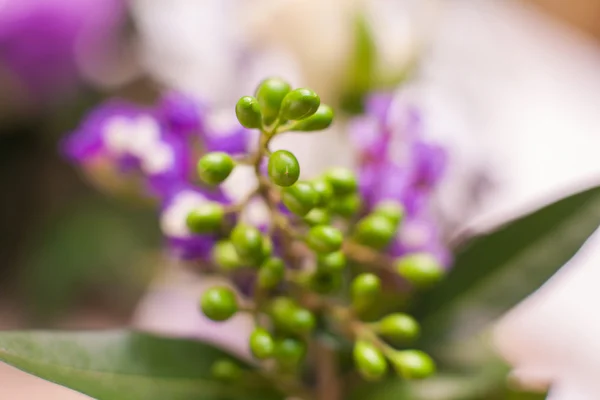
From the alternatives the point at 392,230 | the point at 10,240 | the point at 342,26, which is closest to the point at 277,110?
the point at 392,230

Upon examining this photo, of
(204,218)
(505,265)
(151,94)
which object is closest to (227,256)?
(204,218)

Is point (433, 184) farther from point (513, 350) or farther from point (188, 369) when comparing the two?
point (513, 350)

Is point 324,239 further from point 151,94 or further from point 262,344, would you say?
point 151,94

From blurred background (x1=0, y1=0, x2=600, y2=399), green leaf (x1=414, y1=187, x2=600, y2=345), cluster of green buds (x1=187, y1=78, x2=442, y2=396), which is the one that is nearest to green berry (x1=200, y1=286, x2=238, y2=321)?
Answer: cluster of green buds (x1=187, y1=78, x2=442, y2=396)

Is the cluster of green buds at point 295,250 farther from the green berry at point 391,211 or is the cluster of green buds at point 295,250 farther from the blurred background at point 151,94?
the blurred background at point 151,94

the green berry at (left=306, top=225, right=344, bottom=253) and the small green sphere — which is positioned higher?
the small green sphere

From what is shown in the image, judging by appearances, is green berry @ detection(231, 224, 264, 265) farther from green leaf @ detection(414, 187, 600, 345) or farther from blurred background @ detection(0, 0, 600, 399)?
blurred background @ detection(0, 0, 600, 399)
